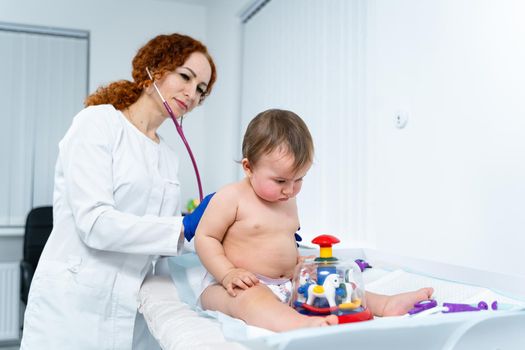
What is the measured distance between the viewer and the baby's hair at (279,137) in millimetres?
989

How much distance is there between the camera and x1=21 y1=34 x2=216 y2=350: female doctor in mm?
1191

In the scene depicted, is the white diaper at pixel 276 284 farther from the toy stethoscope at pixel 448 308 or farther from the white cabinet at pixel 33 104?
the white cabinet at pixel 33 104

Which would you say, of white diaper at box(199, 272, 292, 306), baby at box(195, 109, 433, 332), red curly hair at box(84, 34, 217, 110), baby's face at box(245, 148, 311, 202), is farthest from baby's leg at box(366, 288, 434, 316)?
red curly hair at box(84, 34, 217, 110)

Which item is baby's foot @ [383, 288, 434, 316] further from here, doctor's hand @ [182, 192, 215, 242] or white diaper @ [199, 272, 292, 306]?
doctor's hand @ [182, 192, 215, 242]

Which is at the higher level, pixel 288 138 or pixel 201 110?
pixel 201 110

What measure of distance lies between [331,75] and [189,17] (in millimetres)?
1901

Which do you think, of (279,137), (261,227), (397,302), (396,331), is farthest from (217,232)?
(396,331)

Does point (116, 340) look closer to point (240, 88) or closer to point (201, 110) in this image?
point (240, 88)

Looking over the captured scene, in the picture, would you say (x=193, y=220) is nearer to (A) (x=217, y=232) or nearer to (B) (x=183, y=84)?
(A) (x=217, y=232)

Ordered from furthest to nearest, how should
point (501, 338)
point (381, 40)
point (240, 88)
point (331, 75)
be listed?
1. point (240, 88)
2. point (331, 75)
3. point (381, 40)
4. point (501, 338)

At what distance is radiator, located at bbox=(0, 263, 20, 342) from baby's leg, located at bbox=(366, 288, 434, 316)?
290cm

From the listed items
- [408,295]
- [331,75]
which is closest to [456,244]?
[408,295]

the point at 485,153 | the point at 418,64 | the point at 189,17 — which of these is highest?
the point at 189,17

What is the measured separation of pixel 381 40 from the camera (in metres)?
1.68
